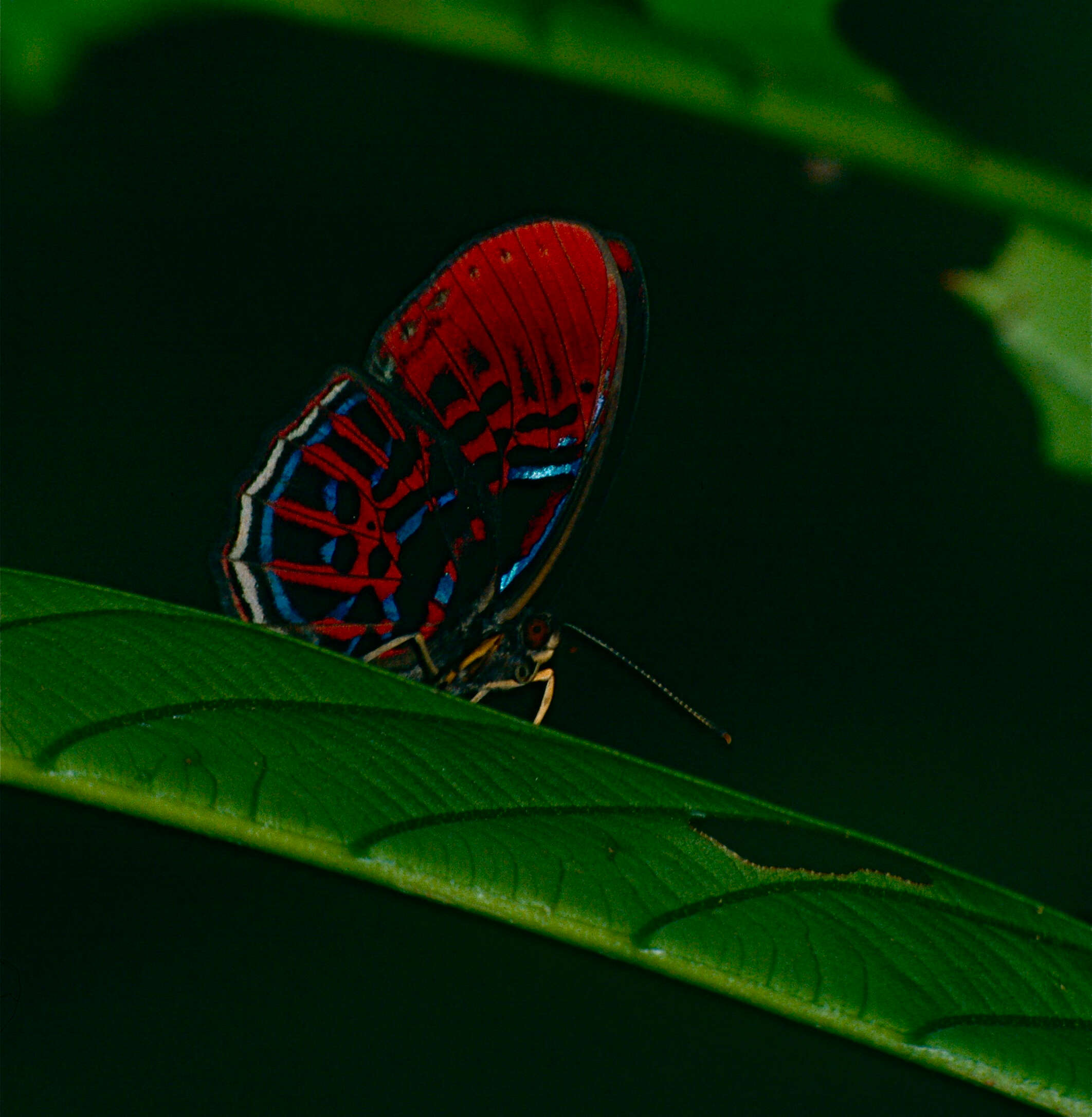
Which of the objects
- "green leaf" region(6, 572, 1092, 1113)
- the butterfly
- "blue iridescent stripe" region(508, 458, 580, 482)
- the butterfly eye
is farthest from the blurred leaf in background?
"green leaf" region(6, 572, 1092, 1113)

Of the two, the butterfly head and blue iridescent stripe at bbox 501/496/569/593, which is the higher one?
blue iridescent stripe at bbox 501/496/569/593

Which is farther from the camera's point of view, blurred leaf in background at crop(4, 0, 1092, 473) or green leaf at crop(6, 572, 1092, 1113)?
blurred leaf in background at crop(4, 0, 1092, 473)

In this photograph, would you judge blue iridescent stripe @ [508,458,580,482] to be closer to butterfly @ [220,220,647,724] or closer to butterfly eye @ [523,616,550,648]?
butterfly @ [220,220,647,724]

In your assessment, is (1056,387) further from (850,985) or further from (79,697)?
(79,697)

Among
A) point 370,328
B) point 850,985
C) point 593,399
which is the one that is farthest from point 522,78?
point 850,985

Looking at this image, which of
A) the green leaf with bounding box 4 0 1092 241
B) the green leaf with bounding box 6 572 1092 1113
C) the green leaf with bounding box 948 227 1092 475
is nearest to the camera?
the green leaf with bounding box 6 572 1092 1113

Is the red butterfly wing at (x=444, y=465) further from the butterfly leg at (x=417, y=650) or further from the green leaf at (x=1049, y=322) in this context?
the green leaf at (x=1049, y=322)
